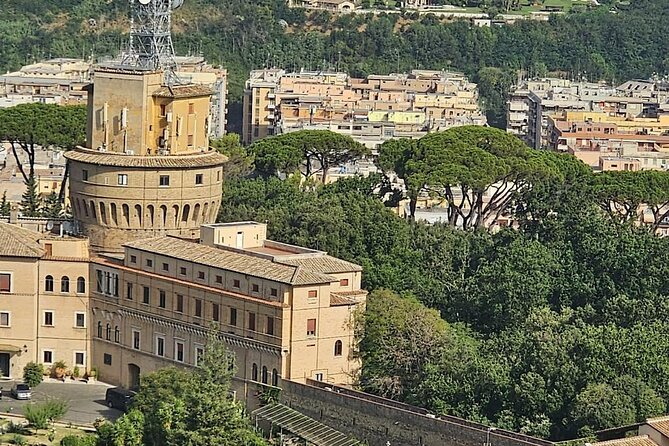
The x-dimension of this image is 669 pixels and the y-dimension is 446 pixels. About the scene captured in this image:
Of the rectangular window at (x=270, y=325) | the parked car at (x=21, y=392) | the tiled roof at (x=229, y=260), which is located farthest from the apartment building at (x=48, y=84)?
the rectangular window at (x=270, y=325)

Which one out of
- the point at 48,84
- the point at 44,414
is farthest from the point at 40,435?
the point at 48,84

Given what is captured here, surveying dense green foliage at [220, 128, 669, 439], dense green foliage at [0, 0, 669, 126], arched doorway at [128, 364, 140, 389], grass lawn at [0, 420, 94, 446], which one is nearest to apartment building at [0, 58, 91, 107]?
dense green foliage at [0, 0, 669, 126]

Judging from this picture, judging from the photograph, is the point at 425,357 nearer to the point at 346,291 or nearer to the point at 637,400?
the point at 346,291

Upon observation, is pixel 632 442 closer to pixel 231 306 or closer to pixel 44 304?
pixel 231 306

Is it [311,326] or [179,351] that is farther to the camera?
[179,351]

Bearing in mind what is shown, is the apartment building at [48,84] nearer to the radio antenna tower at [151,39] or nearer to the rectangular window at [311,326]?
the radio antenna tower at [151,39]
